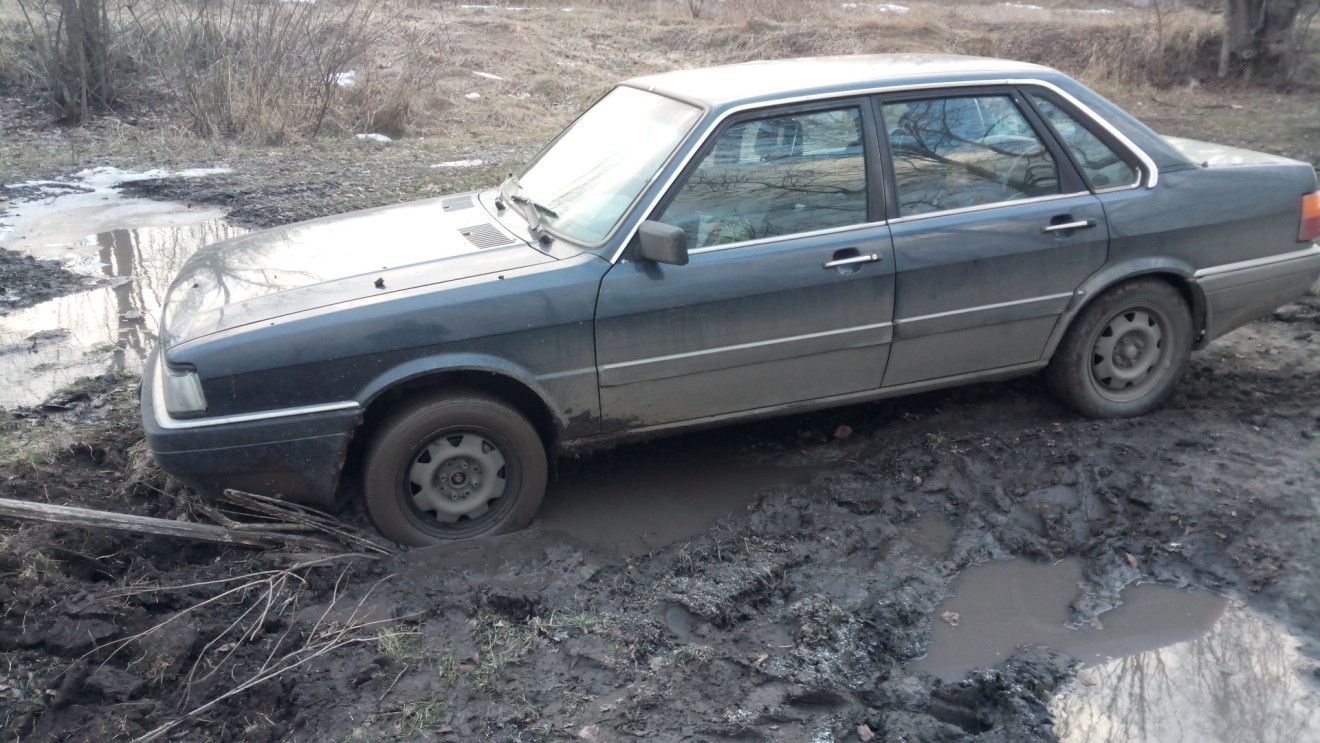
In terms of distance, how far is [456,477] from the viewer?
3820 millimetres

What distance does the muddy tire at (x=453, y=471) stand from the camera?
3.66 m

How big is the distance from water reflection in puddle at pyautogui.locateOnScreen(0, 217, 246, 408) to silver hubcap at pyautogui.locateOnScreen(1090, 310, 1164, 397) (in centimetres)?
508

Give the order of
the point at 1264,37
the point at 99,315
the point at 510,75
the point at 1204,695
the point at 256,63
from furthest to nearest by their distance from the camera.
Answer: the point at 510,75, the point at 1264,37, the point at 256,63, the point at 99,315, the point at 1204,695

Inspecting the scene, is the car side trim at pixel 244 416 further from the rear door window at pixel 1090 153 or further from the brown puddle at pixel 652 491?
the rear door window at pixel 1090 153

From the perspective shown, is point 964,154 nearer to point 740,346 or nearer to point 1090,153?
point 1090,153

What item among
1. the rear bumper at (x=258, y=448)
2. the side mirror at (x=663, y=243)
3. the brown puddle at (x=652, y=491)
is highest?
the side mirror at (x=663, y=243)

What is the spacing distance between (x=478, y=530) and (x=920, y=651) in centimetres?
173

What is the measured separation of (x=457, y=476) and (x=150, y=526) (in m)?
1.09

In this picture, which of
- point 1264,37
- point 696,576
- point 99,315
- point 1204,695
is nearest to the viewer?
point 1204,695

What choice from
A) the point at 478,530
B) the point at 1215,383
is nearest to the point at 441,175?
the point at 478,530

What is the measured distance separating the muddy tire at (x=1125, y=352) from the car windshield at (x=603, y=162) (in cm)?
207

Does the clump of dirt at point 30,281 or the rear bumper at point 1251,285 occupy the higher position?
the rear bumper at point 1251,285

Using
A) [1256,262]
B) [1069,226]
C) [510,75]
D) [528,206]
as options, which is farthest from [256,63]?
[1256,262]

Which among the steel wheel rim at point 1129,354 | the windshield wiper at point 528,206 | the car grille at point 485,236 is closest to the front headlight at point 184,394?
the car grille at point 485,236
